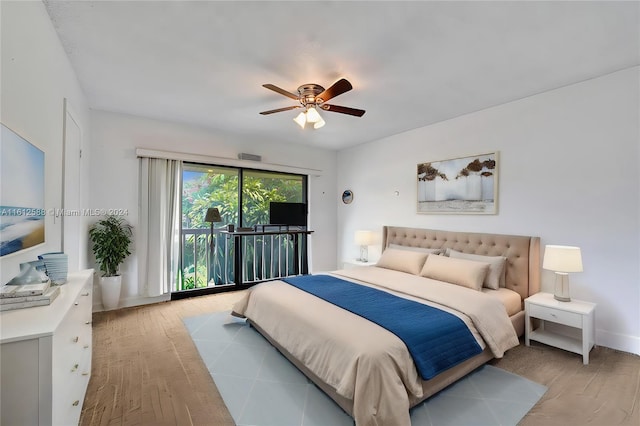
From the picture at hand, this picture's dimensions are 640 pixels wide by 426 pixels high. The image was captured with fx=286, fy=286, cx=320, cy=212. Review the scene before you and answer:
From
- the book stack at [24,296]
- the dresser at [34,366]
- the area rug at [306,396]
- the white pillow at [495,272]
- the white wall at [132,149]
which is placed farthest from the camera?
the white wall at [132,149]

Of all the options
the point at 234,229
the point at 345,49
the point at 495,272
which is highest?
the point at 345,49

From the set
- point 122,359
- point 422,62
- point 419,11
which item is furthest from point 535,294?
point 122,359

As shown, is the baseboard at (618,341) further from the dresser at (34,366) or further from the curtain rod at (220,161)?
the curtain rod at (220,161)

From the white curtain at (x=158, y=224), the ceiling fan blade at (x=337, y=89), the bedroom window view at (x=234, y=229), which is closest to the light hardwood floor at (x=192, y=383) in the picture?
the white curtain at (x=158, y=224)

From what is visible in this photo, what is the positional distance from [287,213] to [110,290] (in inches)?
110

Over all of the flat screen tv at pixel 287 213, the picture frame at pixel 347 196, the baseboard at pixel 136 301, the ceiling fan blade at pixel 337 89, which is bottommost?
the baseboard at pixel 136 301

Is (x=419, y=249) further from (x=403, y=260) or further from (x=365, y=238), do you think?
(x=365, y=238)

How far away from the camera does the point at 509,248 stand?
3.34 m

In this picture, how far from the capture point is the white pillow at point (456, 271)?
306cm

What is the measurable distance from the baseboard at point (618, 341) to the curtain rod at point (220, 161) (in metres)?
4.47

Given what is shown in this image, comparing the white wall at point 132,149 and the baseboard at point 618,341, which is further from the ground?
the white wall at point 132,149

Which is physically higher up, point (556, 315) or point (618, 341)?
point (556, 315)

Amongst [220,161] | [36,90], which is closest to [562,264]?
[36,90]

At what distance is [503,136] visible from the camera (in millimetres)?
3484
